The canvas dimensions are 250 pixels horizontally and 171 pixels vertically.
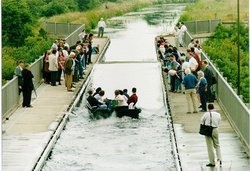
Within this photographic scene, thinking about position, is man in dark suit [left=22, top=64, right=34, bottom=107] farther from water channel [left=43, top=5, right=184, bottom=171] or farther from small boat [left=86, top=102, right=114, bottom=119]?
small boat [left=86, top=102, right=114, bottom=119]

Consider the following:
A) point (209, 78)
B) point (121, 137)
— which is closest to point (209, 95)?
point (209, 78)

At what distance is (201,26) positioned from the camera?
5816 cm

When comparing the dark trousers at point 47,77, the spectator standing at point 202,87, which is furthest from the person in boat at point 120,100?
the dark trousers at point 47,77

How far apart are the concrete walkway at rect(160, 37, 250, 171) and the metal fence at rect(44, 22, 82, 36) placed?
111ft

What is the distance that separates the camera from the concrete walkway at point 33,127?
65.0 ft

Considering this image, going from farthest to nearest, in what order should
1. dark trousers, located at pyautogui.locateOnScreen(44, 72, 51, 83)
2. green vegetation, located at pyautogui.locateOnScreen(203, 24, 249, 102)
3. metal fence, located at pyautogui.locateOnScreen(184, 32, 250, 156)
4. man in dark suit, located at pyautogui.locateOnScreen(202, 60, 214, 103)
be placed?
green vegetation, located at pyautogui.locateOnScreen(203, 24, 249, 102) < dark trousers, located at pyautogui.locateOnScreen(44, 72, 51, 83) < man in dark suit, located at pyautogui.locateOnScreen(202, 60, 214, 103) < metal fence, located at pyautogui.locateOnScreen(184, 32, 250, 156)

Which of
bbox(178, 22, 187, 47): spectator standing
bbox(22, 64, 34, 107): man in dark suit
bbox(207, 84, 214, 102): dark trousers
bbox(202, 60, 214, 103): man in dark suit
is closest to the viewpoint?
bbox(22, 64, 34, 107): man in dark suit

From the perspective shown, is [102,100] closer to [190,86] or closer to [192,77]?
[190,86]

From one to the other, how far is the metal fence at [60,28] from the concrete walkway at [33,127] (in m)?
28.2

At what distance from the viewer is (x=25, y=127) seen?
77.8 feet

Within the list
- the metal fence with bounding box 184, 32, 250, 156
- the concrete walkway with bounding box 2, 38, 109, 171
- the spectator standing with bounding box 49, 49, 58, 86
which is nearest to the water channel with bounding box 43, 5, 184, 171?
the concrete walkway with bounding box 2, 38, 109, 171

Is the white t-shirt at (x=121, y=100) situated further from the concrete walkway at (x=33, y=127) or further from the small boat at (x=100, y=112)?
the concrete walkway at (x=33, y=127)

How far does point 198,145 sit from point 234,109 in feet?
7.88

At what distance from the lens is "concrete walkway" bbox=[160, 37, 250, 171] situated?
1864 centimetres
